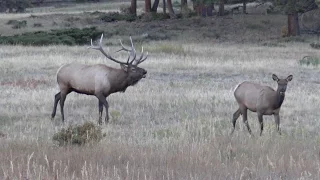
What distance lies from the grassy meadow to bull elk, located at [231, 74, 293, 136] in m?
0.29

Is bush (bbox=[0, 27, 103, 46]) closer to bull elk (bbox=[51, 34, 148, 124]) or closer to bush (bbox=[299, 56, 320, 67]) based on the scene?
bush (bbox=[299, 56, 320, 67])

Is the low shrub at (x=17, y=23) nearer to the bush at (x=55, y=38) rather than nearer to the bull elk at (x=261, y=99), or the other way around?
the bush at (x=55, y=38)

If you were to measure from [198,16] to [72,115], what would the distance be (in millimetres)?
37332

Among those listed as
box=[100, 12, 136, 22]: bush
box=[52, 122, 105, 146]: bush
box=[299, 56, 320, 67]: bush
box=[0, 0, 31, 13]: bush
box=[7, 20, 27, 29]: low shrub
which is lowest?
box=[52, 122, 105, 146]: bush

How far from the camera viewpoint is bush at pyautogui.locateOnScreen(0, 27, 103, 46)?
35031 mm

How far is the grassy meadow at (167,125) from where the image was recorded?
8.19 meters

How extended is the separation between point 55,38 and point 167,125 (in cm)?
2350

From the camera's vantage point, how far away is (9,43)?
35594 millimetres

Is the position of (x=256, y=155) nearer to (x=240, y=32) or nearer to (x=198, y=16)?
(x=240, y=32)

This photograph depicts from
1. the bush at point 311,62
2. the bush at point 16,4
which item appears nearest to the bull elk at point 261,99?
the bush at point 311,62

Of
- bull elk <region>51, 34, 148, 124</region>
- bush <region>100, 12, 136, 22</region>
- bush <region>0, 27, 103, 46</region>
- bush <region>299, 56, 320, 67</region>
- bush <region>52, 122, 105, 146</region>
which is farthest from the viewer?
bush <region>100, 12, 136, 22</region>

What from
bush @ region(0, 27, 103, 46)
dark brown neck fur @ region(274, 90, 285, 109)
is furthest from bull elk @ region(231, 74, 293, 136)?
bush @ region(0, 27, 103, 46)

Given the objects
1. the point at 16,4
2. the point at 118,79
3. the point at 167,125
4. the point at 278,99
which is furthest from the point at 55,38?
the point at 16,4

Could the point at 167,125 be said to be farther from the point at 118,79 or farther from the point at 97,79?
the point at 97,79
